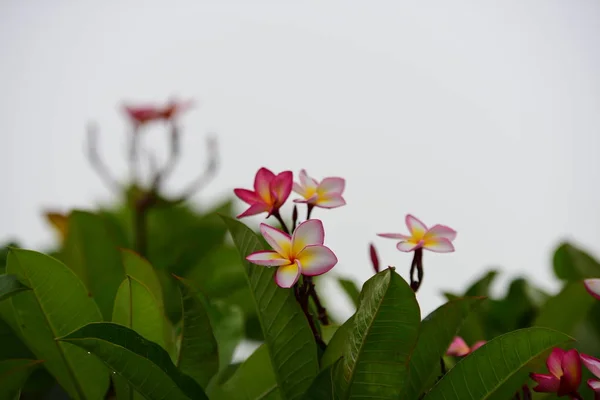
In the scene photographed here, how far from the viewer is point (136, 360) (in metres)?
0.50

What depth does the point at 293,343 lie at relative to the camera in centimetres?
54

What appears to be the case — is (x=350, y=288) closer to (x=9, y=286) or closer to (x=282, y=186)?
(x=282, y=186)

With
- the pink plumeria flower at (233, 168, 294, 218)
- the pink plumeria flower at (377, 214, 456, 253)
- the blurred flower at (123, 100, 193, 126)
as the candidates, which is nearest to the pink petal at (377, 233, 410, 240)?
the pink plumeria flower at (377, 214, 456, 253)

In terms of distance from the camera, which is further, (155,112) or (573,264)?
(155,112)

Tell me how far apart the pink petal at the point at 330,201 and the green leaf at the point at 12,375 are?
1.02ft

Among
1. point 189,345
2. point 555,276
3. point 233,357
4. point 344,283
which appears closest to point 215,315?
point 233,357

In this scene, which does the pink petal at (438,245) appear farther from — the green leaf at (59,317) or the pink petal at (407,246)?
the green leaf at (59,317)

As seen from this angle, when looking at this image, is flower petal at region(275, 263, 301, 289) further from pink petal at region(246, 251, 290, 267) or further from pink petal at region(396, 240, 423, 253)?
pink petal at region(396, 240, 423, 253)

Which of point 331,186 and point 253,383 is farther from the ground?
point 331,186

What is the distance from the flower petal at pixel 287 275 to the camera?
1.58 ft

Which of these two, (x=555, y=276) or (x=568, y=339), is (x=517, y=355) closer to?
(x=568, y=339)

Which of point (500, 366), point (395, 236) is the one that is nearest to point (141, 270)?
point (395, 236)

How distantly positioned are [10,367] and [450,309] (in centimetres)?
41

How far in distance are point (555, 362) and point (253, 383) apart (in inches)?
11.8
